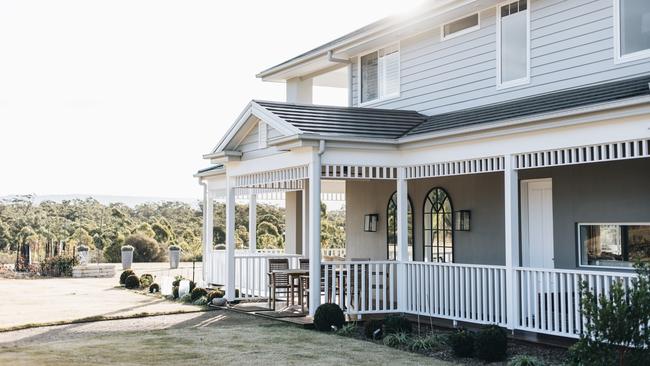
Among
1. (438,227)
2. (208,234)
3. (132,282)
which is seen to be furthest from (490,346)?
(132,282)

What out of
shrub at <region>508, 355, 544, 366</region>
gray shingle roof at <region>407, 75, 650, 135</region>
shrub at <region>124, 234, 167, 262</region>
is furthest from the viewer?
shrub at <region>124, 234, 167, 262</region>

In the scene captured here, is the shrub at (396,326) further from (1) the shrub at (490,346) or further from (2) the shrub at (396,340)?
(1) the shrub at (490,346)

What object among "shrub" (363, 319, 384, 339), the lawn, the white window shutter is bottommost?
the lawn

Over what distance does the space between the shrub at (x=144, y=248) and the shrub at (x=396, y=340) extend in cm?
2824

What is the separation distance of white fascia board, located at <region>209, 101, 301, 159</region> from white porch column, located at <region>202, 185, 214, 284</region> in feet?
17.8

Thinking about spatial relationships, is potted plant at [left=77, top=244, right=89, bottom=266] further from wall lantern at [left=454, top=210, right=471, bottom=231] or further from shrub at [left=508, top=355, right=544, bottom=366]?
shrub at [left=508, top=355, right=544, bottom=366]

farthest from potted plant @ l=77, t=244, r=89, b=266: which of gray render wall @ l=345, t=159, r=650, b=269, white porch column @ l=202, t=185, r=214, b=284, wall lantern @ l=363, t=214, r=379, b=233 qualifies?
wall lantern @ l=363, t=214, r=379, b=233

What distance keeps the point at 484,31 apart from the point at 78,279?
744 inches

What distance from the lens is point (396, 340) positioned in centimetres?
1293

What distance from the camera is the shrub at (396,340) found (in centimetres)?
1287

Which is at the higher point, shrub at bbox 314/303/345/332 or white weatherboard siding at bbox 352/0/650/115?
white weatherboard siding at bbox 352/0/650/115

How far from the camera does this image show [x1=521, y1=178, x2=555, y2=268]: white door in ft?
47.5

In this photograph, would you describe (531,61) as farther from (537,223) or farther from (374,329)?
(374,329)

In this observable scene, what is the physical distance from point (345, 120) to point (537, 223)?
4.12 metres
